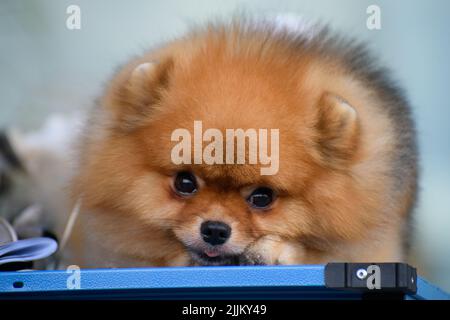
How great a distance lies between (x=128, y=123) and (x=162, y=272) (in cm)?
71

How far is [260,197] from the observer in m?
2.44

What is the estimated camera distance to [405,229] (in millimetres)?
2791

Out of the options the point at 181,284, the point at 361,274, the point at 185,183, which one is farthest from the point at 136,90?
the point at 361,274

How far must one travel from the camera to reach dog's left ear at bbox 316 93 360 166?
2533mm

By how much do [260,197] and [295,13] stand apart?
0.67 metres

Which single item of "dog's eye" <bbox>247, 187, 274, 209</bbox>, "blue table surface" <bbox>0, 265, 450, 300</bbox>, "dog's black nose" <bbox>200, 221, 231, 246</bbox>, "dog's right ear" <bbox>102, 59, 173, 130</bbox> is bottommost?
"blue table surface" <bbox>0, 265, 450, 300</bbox>

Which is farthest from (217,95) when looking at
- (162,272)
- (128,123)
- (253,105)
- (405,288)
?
(405,288)

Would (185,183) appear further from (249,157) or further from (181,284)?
(181,284)

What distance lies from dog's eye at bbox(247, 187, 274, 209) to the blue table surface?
337 millimetres

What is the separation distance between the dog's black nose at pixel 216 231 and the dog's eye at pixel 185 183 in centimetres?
12

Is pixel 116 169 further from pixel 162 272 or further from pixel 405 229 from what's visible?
pixel 405 229

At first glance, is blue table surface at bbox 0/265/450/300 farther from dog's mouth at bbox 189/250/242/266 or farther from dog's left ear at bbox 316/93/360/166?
dog's left ear at bbox 316/93/360/166

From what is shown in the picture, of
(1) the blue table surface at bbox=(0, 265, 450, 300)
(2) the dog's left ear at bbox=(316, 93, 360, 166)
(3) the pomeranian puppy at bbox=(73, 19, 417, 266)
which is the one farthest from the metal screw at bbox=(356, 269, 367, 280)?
(2) the dog's left ear at bbox=(316, 93, 360, 166)

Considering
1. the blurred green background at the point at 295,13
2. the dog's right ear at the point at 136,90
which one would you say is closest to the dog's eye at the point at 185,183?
the dog's right ear at the point at 136,90
